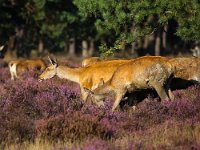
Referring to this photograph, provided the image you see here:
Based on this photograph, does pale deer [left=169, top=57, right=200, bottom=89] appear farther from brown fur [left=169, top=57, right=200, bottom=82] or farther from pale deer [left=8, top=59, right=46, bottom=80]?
pale deer [left=8, top=59, right=46, bottom=80]

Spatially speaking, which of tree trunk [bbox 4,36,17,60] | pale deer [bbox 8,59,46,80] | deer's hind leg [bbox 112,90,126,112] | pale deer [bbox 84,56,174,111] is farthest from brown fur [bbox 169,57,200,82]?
tree trunk [bbox 4,36,17,60]

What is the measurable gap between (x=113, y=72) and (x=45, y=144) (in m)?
5.93

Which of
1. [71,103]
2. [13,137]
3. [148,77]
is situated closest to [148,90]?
[148,77]

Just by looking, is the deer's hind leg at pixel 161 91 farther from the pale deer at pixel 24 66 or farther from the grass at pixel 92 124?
the pale deer at pixel 24 66

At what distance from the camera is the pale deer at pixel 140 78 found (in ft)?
48.0

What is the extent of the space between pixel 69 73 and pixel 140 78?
3744 mm

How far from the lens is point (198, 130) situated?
11.4m

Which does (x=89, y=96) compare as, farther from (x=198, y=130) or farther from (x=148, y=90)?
A: (x=198, y=130)

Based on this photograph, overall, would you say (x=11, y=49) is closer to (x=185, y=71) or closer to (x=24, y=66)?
(x=24, y=66)

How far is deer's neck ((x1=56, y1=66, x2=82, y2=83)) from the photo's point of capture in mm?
17797

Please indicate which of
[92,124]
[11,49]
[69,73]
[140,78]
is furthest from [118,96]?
[11,49]

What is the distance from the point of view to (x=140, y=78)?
14.7 m

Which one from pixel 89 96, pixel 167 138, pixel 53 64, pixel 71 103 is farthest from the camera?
pixel 53 64

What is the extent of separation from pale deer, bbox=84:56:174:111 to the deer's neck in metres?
2.88
